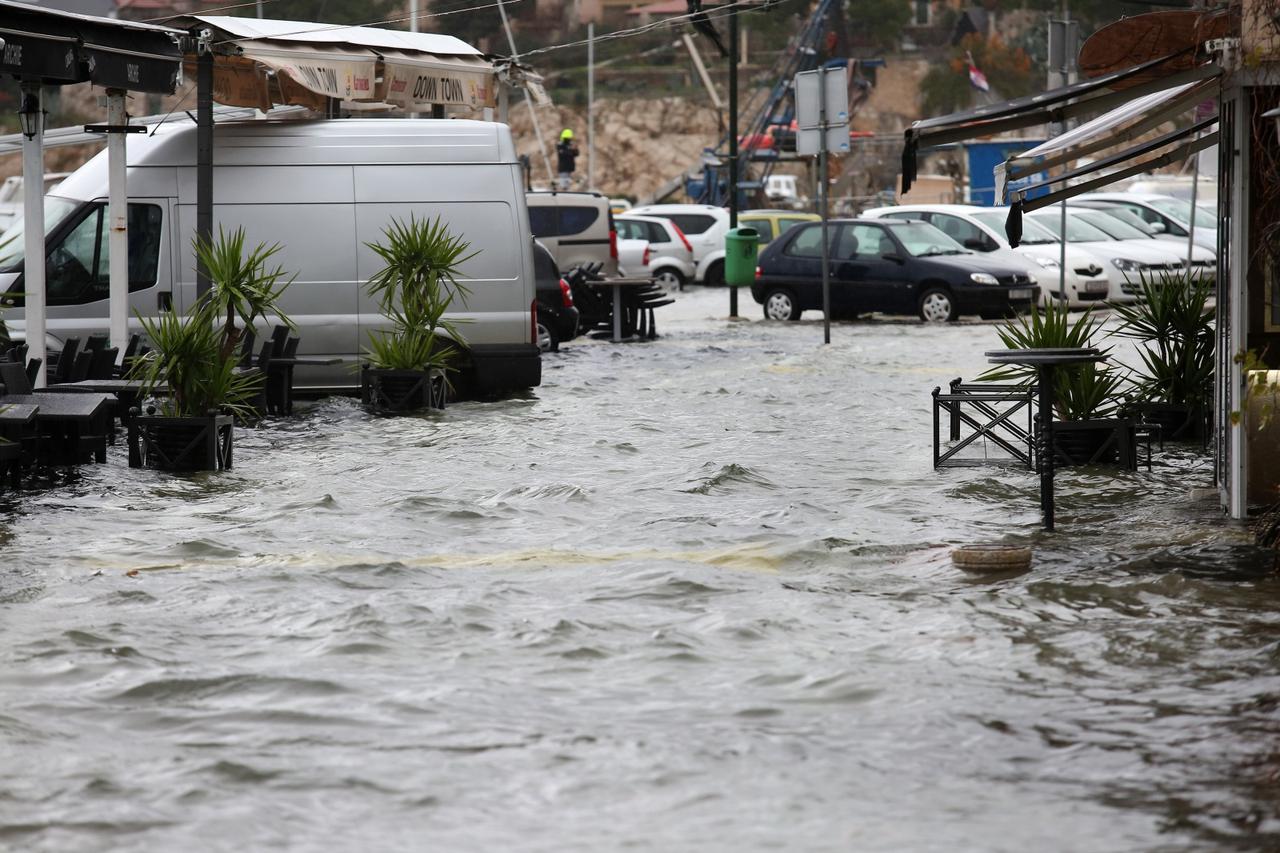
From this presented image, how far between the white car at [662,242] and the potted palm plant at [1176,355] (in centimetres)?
2339

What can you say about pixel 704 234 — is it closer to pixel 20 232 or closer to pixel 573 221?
pixel 573 221

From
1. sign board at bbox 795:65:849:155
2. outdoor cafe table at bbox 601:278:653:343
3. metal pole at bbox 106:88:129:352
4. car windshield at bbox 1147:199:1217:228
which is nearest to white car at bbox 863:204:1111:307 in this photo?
car windshield at bbox 1147:199:1217:228

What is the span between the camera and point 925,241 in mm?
27469

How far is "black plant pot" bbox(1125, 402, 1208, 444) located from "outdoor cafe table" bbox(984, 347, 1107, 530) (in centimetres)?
361

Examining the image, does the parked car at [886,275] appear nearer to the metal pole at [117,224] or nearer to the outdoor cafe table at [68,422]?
the metal pole at [117,224]

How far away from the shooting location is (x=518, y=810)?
17.0 ft

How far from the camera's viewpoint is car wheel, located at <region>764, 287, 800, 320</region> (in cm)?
2791

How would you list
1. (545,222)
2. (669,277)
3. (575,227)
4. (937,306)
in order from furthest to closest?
(669,277)
(575,227)
(545,222)
(937,306)

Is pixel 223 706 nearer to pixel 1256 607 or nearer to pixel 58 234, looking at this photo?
pixel 1256 607

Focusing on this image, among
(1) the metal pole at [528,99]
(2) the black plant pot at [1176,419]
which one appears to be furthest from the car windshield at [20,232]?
(2) the black plant pot at [1176,419]

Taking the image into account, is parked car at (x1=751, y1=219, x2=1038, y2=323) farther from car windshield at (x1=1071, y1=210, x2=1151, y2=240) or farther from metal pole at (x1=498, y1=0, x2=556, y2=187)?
metal pole at (x1=498, y1=0, x2=556, y2=187)

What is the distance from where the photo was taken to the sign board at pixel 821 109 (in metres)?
21.9

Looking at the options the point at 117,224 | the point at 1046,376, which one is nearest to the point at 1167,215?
the point at 117,224

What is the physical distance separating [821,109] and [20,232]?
30.5 feet
